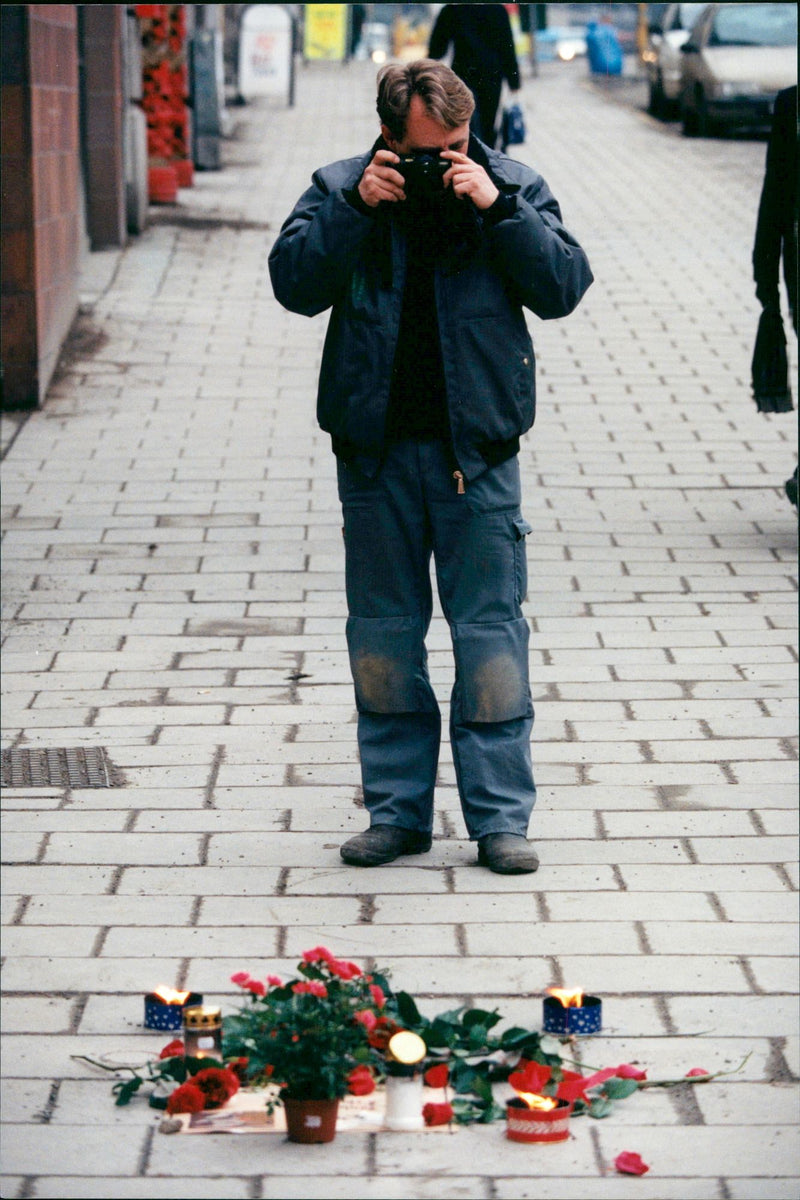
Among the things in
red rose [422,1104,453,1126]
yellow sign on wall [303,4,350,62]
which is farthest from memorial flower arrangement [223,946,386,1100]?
yellow sign on wall [303,4,350,62]

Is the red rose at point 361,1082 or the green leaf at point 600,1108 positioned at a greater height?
the red rose at point 361,1082

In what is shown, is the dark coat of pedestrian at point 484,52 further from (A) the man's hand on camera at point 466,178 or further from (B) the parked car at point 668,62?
(B) the parked car at point 668,62

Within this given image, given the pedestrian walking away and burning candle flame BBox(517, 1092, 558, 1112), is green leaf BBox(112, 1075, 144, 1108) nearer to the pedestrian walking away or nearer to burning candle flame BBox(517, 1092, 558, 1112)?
burning candle flame BBox(517, 1092, 558, 1112)

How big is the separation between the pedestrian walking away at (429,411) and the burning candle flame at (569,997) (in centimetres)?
89

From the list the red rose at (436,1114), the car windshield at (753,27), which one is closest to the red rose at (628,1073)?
the red rose at (436,1114)

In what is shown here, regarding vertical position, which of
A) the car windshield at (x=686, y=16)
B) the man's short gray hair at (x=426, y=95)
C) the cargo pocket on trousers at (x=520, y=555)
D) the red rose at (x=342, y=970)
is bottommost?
the car windshield at (x=686, y=16)

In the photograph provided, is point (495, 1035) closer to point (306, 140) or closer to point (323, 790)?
point (323, 790)

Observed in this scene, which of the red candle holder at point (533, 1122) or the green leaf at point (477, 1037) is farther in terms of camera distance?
the green leaf at point (477, 1037)

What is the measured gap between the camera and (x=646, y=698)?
5973 millimetres

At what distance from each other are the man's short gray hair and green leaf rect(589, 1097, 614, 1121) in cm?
177

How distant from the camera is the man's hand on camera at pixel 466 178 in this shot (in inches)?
141

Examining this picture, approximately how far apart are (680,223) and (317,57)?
783 inches

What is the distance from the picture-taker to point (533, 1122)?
132 inches

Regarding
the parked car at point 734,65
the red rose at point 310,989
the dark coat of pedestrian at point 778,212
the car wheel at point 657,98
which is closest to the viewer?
the red rose at point 310,989
